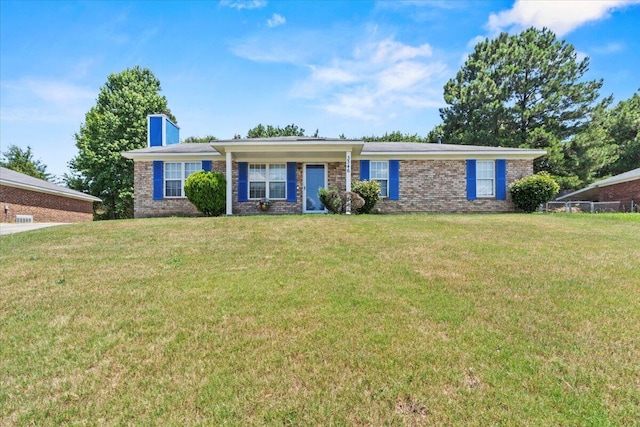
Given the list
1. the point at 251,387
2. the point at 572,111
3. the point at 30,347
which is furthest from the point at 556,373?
the point at 572,111

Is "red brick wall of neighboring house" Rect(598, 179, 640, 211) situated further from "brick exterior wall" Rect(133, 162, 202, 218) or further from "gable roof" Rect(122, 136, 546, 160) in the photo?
"brick exterior wall" Rect(133, 162, 202, 218)

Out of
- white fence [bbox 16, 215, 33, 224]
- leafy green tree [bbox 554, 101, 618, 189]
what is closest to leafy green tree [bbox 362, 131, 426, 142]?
leafy green tree [bbox 554, 101, 618, 189]

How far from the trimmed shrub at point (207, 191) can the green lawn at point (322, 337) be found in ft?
21.6

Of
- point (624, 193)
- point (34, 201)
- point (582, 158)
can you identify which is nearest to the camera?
point (34, 201)

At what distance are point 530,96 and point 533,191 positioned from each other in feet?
50.2

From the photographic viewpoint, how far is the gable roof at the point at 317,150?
12.4m

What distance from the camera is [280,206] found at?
569 inches

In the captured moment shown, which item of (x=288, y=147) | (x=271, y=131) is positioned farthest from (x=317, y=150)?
(x=271, y=131)

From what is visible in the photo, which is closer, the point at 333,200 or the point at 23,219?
the point at 333,200

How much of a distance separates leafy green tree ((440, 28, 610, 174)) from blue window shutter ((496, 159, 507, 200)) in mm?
10196

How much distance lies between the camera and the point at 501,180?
14500mm

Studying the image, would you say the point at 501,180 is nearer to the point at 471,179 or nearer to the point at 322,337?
the point at 471,179

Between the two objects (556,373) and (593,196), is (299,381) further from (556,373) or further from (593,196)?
(593,196)

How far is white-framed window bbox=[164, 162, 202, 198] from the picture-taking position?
14531mm
